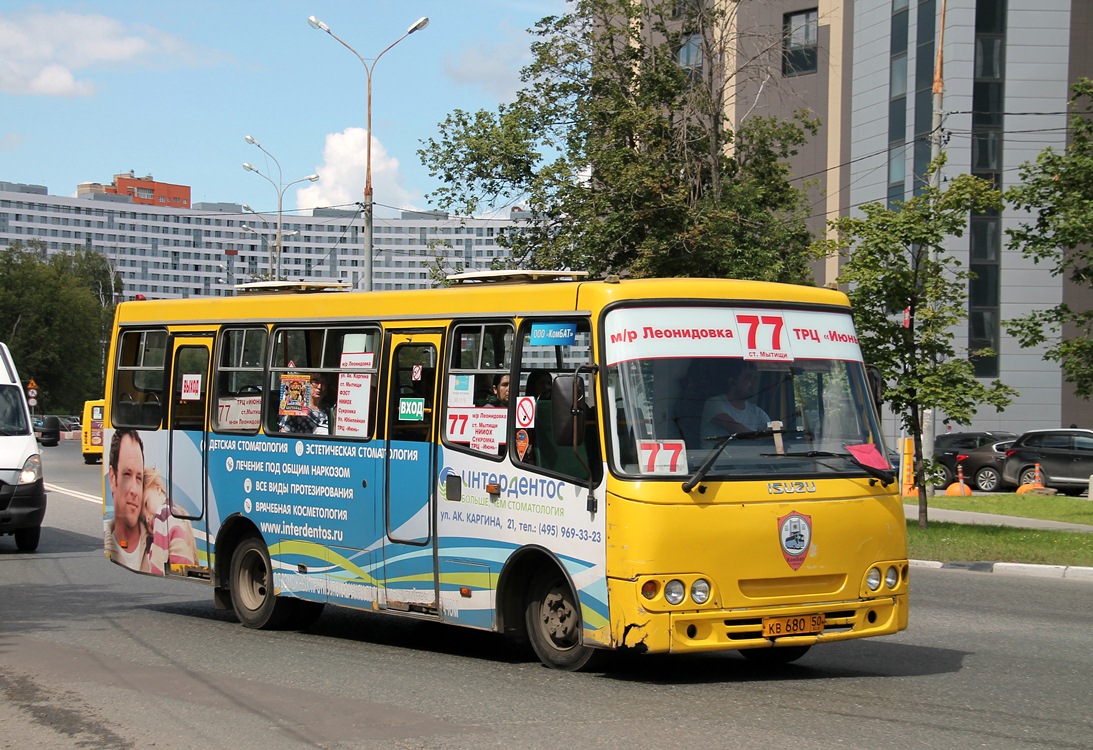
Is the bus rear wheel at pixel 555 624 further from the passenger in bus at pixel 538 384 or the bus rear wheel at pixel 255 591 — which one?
the bus rear wheel at pixel 255 591

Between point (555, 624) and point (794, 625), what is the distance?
1610 mm

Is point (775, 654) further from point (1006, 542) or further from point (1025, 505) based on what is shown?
point (1025, 505)

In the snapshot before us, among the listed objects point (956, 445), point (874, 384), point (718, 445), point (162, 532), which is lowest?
point (956, 445)

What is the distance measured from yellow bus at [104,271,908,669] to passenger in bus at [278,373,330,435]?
0.02 m

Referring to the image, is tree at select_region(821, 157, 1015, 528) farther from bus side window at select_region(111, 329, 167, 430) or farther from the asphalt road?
bus side window at select_region(111, 329, 167, 430)

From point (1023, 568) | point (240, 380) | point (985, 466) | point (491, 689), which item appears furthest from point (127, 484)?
point (985, 466)

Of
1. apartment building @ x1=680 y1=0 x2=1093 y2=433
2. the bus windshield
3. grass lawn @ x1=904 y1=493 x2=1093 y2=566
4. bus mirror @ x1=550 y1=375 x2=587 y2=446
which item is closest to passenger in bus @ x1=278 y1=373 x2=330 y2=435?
bus mirror @ x1=550 y1=375 x2=587 y2=446

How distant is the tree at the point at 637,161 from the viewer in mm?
29109

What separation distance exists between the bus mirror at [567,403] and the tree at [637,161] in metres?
20.1

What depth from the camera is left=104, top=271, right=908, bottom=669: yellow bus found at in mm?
8539

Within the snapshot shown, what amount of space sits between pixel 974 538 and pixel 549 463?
40.2ft

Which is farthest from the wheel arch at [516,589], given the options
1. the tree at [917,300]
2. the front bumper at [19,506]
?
the tree at [917,300]

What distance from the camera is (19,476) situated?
18344mm

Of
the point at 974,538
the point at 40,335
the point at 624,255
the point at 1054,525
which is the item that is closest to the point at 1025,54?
the point at 624,255
